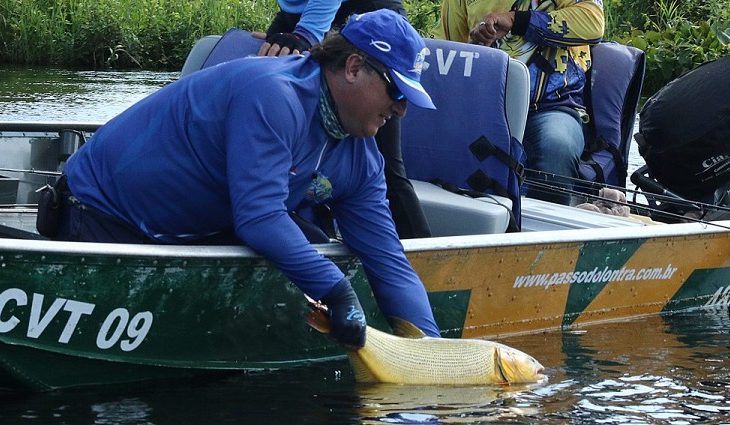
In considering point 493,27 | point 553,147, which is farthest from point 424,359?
point 493,27

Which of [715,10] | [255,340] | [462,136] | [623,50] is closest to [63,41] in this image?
[715,10]

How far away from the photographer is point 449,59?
6270 mm

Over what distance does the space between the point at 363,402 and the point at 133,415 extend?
77 centimetres

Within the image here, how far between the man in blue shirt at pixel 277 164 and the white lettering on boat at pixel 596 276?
105cm

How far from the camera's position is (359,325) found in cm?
442

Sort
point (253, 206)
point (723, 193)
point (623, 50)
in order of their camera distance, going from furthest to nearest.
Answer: point (623, 50) < point (723, 193) < point (253, 206)

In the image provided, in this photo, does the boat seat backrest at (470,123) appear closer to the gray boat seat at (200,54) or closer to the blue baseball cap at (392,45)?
the gray boat seat at (200,54)

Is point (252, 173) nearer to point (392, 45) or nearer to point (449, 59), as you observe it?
point (392, 45)

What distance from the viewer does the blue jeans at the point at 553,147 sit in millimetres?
6969

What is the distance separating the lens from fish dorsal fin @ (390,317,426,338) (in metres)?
4.71

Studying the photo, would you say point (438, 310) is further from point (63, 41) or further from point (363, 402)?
point (63, 41)

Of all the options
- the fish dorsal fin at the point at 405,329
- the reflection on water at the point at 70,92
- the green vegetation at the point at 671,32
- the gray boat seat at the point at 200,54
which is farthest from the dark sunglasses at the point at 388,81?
the green vegetation at the point at 671,32

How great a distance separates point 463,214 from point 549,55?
1633 millimetres

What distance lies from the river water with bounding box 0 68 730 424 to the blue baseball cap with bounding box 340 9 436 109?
3.41 ft
